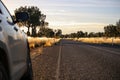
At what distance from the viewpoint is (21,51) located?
6.75 meters

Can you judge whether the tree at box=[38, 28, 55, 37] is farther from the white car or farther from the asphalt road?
the white car

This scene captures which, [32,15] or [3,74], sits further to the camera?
[32,15]

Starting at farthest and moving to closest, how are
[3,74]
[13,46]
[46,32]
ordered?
[46,32], [13,46], [3,74]

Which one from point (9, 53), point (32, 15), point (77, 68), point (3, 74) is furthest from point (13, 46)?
point (32, 15)

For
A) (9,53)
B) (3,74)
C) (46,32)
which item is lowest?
(46,32)

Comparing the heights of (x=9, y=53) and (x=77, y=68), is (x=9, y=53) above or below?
above

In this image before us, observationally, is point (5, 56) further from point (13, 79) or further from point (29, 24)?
point (29, 24)

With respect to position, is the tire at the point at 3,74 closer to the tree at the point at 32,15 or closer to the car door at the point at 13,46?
the car door at the point at 13,46

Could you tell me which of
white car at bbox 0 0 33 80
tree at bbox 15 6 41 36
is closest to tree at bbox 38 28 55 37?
tree at bbox 15 6 41 36

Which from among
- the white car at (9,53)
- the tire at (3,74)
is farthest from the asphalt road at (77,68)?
the tire at (3,74)

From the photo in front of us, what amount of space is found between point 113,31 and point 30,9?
5849 centimetres

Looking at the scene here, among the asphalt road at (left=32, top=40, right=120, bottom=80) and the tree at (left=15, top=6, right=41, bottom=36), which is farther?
the tree at (left=15, top=6, right=41, bottom=36)

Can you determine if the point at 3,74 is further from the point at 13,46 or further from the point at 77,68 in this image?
the point at 77,68

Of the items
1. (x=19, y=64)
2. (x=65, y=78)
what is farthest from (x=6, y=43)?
(x=65, y=78)
